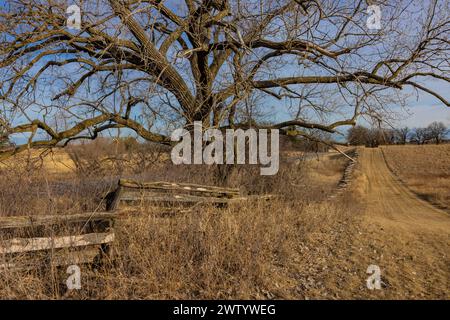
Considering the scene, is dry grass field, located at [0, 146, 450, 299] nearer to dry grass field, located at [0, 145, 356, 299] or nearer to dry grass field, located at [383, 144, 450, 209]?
dry grass field, located at [0, 145, 356, 299]

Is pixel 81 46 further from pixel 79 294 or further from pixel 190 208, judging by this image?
pixel 79 294

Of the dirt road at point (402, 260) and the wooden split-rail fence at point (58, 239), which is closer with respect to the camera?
the wooden split-rail fence at point (58, 239)

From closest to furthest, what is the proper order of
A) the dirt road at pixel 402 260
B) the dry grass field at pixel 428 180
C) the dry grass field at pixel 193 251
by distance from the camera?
1. the dry grass field at pixel 193 251
2. the dirt road at pixel 402 260
3. the dry grass field at pixel 428 180

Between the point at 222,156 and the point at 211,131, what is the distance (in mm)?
1025

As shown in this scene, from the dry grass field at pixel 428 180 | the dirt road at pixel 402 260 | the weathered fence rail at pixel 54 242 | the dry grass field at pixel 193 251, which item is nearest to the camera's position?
the dry grass field at pixel 193 251

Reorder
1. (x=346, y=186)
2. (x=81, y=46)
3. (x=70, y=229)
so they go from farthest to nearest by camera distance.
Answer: (x=346, y=186), (x=81, y=46), (x=70, y=229)

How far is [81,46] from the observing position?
6.89 m

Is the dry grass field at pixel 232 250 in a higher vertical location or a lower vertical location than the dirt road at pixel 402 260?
higher

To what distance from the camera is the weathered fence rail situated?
12.8 ft

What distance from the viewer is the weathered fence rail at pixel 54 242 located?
390 cm

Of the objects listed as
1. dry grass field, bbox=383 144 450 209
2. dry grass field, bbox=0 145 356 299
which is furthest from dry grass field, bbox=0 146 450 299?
dry grass field, bbox=383 144 450 209

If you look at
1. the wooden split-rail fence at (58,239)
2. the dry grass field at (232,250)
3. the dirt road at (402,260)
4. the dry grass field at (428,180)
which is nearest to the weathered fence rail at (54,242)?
the wooden split-rail fence at (58,239)

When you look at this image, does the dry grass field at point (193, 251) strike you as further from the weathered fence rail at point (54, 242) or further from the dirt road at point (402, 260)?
the dirt road at point (402, 260)
